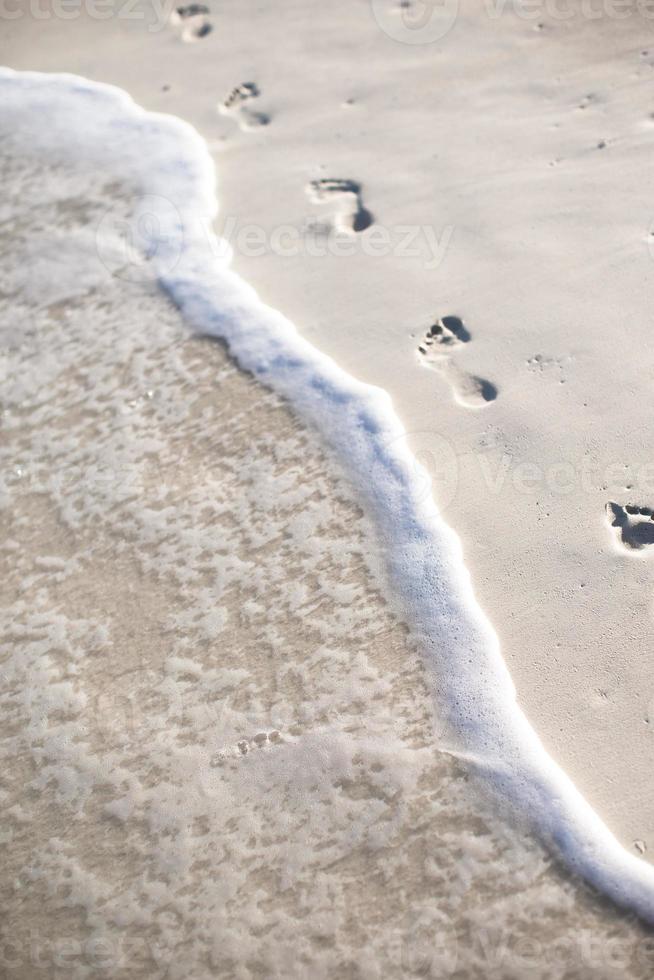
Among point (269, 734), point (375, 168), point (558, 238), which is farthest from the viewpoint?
point (375, 168)

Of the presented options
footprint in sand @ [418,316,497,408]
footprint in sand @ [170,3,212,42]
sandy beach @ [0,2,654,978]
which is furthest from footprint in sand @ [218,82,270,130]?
footprint in sand @ [418,316,497,408]

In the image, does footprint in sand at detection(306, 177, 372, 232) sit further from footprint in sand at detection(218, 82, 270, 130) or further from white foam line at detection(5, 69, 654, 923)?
footprint in sand at detection(218, 82, 270, 130)

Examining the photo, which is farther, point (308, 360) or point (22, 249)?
point (22, 249)

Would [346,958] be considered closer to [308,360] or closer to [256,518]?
[256,518]

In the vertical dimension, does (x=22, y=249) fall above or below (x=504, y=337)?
below

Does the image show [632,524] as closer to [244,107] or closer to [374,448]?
[374,448]

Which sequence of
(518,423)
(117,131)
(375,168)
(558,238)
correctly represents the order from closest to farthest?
(518,423) < (558,238) < (375,168) < (117,131)

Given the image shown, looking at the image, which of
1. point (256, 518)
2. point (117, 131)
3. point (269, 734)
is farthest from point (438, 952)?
point (117, 131)

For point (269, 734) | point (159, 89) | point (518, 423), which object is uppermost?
point (159, 89)
